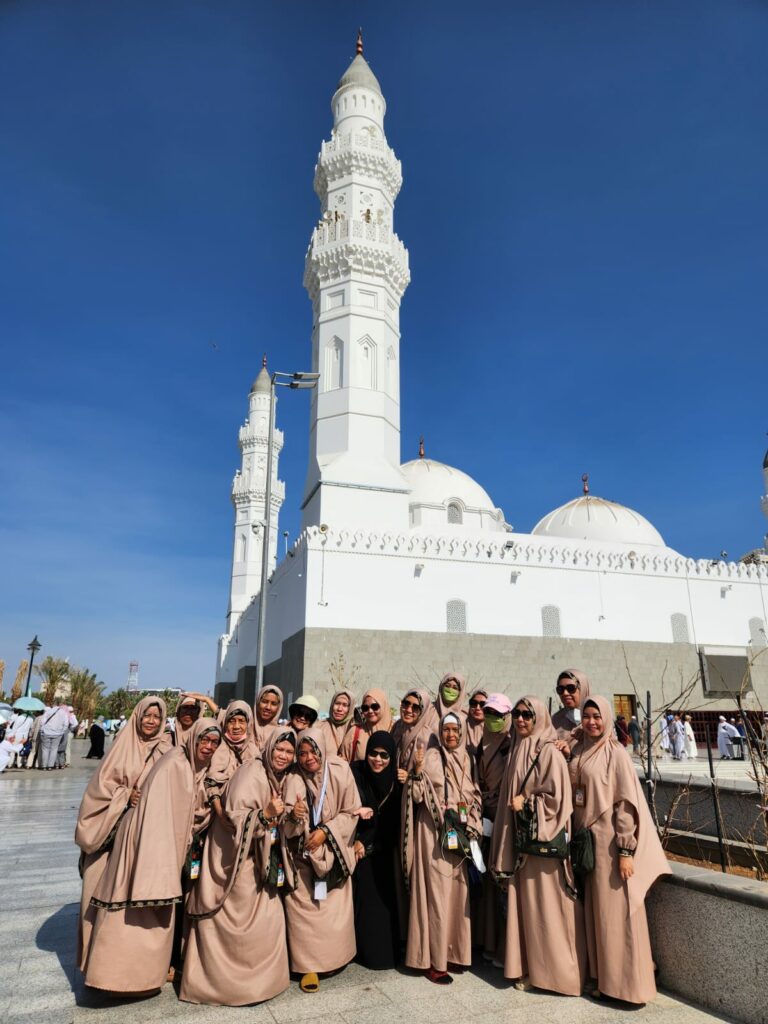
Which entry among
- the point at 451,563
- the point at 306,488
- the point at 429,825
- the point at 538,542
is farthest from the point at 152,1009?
the point at 538,542

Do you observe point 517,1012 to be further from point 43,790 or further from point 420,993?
point 43,790

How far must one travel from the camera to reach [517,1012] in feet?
10.5

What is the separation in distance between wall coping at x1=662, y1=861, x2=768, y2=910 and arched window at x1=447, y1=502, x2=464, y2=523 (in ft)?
60.2

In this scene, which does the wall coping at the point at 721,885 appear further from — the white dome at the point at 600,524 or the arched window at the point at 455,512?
the white dome at the point at 600,524

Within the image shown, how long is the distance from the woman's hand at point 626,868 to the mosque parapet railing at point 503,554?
40.1 feet

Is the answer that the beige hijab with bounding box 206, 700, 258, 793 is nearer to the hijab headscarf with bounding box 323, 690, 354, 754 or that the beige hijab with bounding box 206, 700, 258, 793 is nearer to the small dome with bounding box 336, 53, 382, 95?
the hijab headscarf with bounding box 323, 690, 354, 754

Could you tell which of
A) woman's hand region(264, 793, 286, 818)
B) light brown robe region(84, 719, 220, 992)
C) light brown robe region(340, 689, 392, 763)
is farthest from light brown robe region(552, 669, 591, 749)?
light brown robe region(84, 719, 220, 992)

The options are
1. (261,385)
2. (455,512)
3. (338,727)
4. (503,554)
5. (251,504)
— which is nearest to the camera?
(338,727)

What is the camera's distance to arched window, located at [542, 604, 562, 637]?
648 inches

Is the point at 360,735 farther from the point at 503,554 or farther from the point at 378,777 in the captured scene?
the point at 503,554

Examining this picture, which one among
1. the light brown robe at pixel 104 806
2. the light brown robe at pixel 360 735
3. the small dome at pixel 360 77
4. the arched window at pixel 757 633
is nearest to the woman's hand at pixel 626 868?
the light brown robe at pixel 360 735

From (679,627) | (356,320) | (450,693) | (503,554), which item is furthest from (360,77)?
(450,693)

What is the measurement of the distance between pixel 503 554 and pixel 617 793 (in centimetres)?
1340

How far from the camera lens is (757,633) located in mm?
18547
